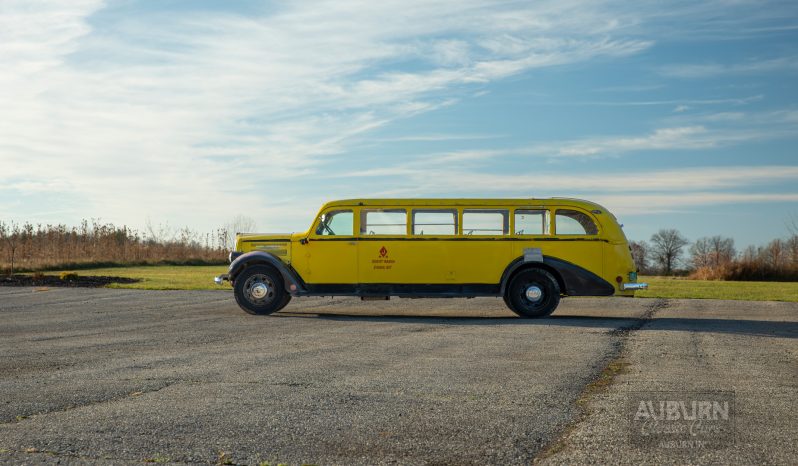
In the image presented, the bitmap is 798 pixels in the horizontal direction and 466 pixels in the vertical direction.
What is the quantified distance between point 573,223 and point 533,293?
64.9 inches

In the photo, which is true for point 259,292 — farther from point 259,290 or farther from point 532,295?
point 532,295

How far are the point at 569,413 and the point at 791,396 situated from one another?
88.7 inches

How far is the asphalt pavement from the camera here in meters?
5.51

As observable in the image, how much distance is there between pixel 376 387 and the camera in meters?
7.88

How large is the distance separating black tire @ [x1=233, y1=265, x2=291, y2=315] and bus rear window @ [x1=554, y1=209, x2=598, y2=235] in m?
5.71

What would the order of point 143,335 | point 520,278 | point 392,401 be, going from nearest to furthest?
point 392,401, point 143,335, point 520,278

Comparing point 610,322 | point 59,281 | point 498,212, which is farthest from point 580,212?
point 59,281

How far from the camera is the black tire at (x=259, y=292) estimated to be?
17.6m

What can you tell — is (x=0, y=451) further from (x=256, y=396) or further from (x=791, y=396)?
(x=791, y=396)

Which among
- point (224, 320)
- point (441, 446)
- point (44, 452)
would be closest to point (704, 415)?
point (441, 446)

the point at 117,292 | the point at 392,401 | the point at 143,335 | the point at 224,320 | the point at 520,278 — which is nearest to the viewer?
the point at 392,401

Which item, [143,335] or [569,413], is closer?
[569,413]

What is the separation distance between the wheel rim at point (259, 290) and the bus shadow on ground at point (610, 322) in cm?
44

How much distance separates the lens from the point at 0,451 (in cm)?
543
